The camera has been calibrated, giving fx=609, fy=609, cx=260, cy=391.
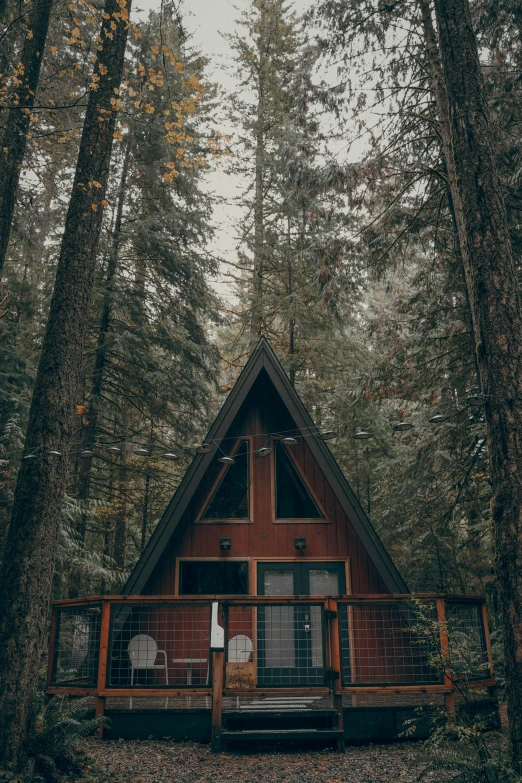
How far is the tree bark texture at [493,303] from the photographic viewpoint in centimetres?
483

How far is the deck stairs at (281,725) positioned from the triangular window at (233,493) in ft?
11.6

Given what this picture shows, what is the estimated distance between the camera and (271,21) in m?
18.0

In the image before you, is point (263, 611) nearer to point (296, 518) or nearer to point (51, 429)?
point (296, 518)

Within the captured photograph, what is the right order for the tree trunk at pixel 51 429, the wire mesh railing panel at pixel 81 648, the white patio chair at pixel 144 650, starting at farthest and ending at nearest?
1. the white patio chair at pixel 144 650
2. the wire mesh railing panel at pixel 81 648
3. the tree trunk at pixel 51 429

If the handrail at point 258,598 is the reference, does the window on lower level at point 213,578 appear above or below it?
above

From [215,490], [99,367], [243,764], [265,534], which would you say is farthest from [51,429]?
[99,367]

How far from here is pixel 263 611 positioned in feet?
30.3

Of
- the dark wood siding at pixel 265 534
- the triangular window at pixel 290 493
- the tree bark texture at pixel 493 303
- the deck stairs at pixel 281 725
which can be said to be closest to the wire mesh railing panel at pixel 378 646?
the dark wood siding at pixel 265 534

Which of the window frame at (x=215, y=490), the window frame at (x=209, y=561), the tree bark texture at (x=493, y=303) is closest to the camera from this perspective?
the tree bark texture at (x=493, y=303)

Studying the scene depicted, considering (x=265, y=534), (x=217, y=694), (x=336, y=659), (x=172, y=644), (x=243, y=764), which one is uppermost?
(x=265, y=534)

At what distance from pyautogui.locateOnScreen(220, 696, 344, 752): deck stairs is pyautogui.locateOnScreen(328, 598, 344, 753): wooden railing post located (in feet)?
0.17

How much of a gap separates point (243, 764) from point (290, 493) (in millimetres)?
4878

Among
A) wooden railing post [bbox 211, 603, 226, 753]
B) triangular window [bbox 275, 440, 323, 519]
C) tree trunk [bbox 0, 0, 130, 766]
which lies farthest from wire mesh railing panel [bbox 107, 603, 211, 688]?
tree trunk [bbox 0, 0, 130, 766]

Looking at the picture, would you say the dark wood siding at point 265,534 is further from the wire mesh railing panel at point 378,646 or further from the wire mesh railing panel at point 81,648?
the wire mesh railing panel at point 81,648
